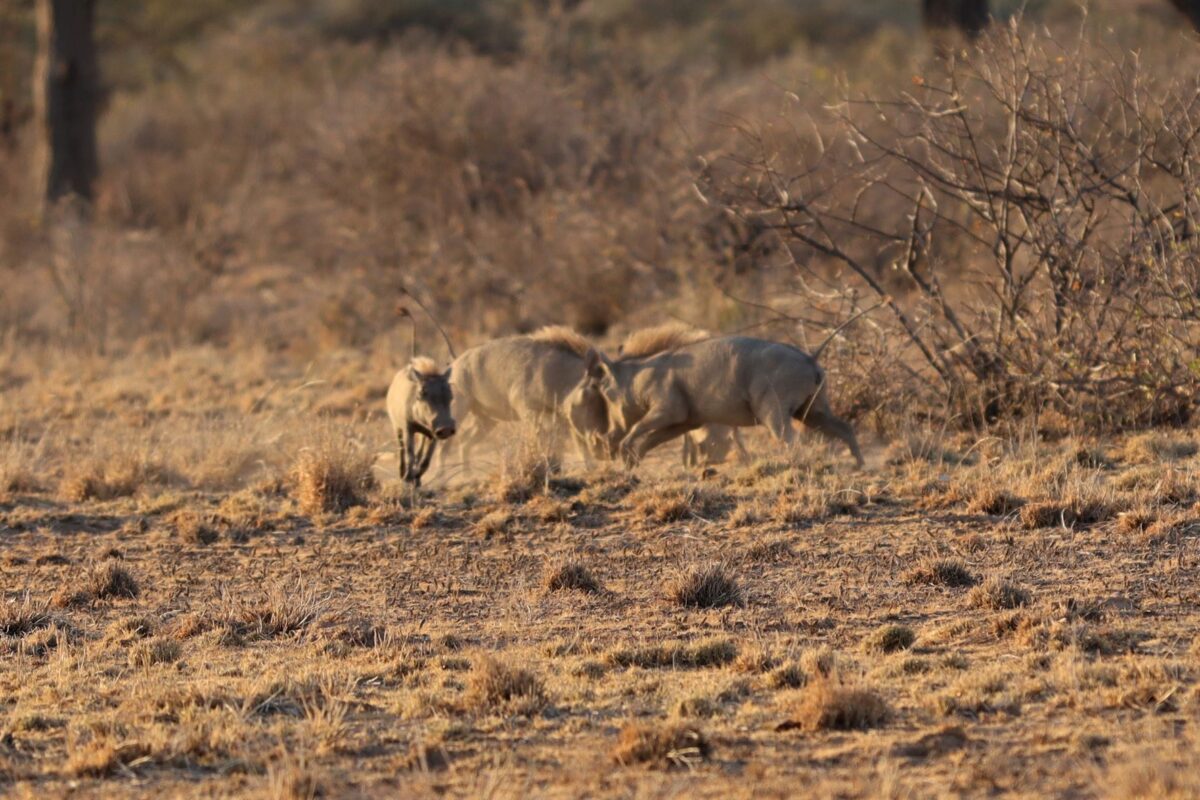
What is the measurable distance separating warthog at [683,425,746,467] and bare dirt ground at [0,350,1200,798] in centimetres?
18

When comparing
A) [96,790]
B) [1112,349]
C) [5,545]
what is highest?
[1112,349]

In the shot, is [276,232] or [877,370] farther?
[276,232]

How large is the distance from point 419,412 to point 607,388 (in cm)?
130

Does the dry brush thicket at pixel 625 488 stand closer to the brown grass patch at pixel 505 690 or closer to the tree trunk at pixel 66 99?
the brown grass patch at pixel 505 690

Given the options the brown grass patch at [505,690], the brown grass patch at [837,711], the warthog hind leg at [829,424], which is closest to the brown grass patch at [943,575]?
the brown grass patch at [837,711]

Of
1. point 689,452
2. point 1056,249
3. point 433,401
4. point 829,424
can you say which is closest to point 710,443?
point 689,452

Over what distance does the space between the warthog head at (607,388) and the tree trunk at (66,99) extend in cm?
1492

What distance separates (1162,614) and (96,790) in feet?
14.3

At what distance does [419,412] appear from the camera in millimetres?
11164

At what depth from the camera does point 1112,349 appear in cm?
1080

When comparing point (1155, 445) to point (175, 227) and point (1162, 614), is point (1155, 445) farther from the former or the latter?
point (175, 227)

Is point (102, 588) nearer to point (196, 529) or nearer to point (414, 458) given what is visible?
point (196, 529)

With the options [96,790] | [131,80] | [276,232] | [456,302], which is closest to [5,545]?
[96,790]

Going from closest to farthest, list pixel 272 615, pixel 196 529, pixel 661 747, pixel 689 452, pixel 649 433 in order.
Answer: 1. pixel 661 747
2. pixel 272 615
3. pixel 196 529
4. pixel 649 433
5. pixel 689 452
